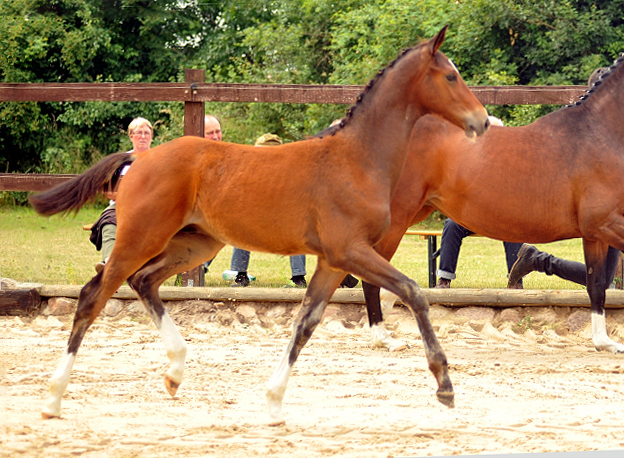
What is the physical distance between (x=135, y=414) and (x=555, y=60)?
13.1 meters

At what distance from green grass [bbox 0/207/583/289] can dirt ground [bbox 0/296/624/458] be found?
1.39 metres

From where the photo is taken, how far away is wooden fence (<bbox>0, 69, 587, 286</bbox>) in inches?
276

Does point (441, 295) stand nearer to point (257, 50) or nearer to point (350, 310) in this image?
point (350, 310)

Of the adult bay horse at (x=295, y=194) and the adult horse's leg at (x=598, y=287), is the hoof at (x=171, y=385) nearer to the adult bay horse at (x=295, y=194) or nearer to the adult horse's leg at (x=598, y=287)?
the adult bay horse at (x=295, y=194)

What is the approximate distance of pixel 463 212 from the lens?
18.8 ft

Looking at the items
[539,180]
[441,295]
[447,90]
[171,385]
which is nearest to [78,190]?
[171,385]

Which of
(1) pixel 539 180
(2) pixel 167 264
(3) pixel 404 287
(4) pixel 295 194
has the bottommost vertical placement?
(2) pixel 167 264

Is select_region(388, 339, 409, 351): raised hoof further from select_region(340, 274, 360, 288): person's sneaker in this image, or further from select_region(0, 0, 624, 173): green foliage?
select_region(0, 0, 624, 173): green foliage

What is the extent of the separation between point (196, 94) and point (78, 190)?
2.74 metres

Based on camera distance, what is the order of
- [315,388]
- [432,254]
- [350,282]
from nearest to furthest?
[315,388]
[350,282]
[432,254]

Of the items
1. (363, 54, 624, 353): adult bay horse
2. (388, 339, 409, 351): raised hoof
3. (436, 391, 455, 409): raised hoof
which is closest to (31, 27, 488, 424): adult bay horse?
(436, 391, 455, 409): raised hoof

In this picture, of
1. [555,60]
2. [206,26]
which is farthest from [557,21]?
[206,26]

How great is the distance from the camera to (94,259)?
34.2ft

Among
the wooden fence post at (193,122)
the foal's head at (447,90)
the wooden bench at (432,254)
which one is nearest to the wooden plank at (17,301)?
the wooden fence post at (193,122)
